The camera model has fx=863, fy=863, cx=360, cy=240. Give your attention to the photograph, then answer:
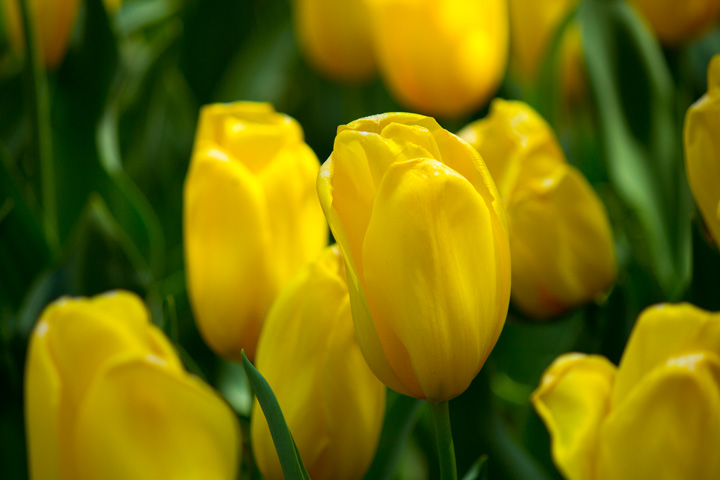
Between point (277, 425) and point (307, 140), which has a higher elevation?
point (277, 425)

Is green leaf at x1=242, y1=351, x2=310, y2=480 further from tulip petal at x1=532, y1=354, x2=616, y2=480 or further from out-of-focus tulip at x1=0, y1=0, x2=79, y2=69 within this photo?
out-of-focus tulip at x1=0, y1=0, x2=79, y2=69

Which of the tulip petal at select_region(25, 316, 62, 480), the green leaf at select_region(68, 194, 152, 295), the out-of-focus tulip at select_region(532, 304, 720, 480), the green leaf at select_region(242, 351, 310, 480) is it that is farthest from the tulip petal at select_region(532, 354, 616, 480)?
the green leaf at select_region(68, 194, 152, 295)

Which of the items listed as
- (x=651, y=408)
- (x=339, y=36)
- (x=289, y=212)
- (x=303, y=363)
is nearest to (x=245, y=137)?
(x=289, y=212)

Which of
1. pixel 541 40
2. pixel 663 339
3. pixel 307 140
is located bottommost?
pixel 307 140

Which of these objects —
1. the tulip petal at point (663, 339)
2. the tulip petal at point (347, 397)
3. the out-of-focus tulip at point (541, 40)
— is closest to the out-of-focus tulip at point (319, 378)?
the tulip petal at point (347, 397)

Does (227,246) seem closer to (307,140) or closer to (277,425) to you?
(277,425)

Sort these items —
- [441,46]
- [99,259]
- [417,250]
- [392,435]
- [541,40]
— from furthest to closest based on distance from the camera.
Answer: [541,40] < [441,46] < [99,259] < [392,435] < [417,250]
